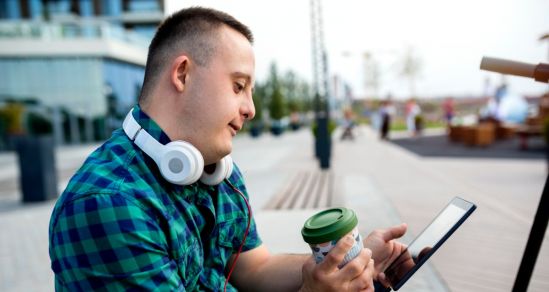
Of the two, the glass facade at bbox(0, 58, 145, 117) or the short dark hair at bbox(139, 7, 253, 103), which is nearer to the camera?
the short dark hair at bbox(139, 7, 253, 103)

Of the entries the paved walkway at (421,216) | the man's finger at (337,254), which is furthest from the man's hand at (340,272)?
the paved walkway at (421,216)

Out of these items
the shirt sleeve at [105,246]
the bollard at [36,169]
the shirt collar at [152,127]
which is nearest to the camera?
the shirt sleeve at [105,246]

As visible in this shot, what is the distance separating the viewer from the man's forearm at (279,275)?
5.26 feet

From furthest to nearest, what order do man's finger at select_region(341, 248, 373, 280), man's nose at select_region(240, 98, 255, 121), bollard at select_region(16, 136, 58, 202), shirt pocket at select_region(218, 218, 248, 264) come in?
bollard at select_region(16, 136, 58, 202) → shirt pocket at select_region(218, 218, 248, 264) → man's nose at select_region(240, 98, 255, 121) → man's finger at select_region(341, 248, 373, 280)

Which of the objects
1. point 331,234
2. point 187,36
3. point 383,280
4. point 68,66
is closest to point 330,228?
point 331,234

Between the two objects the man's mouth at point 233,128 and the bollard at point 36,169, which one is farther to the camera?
the bollard at point 36,169

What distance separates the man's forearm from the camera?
1.60m

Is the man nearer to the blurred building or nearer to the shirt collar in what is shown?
the shirt collar

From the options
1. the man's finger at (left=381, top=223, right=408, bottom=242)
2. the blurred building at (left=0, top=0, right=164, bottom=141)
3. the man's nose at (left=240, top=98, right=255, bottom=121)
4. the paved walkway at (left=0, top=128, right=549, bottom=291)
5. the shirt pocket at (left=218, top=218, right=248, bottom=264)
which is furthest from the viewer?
the blurred building at (left=0, top=0, right=164, bottom=141)

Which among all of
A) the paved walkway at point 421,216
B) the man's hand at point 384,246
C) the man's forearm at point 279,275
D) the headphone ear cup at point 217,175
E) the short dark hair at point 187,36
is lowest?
the paved walkway at point 421,216

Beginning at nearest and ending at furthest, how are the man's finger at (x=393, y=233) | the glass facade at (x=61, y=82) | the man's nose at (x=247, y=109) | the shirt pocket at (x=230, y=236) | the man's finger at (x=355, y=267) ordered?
the man's finger at (x=355, y=267) < the man's nose at (x=247, y=109) < the shirt pocket at (x=230, y=236) < the man's finger at (x=393, y=233) < the glass facade at (x=61, y=82)

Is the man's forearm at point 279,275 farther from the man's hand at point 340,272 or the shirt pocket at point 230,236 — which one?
the man's hand at point 340,272

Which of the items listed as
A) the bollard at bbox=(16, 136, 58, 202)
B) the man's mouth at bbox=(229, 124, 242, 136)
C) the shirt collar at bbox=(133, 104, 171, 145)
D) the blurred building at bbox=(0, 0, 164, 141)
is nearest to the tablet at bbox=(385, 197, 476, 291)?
the man's mouth at bbox=(229, 124, 242, 136)

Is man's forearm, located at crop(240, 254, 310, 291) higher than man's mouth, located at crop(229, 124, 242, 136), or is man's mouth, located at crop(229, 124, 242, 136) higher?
man's mouth, located at crop(229, 124, 242, 136)
